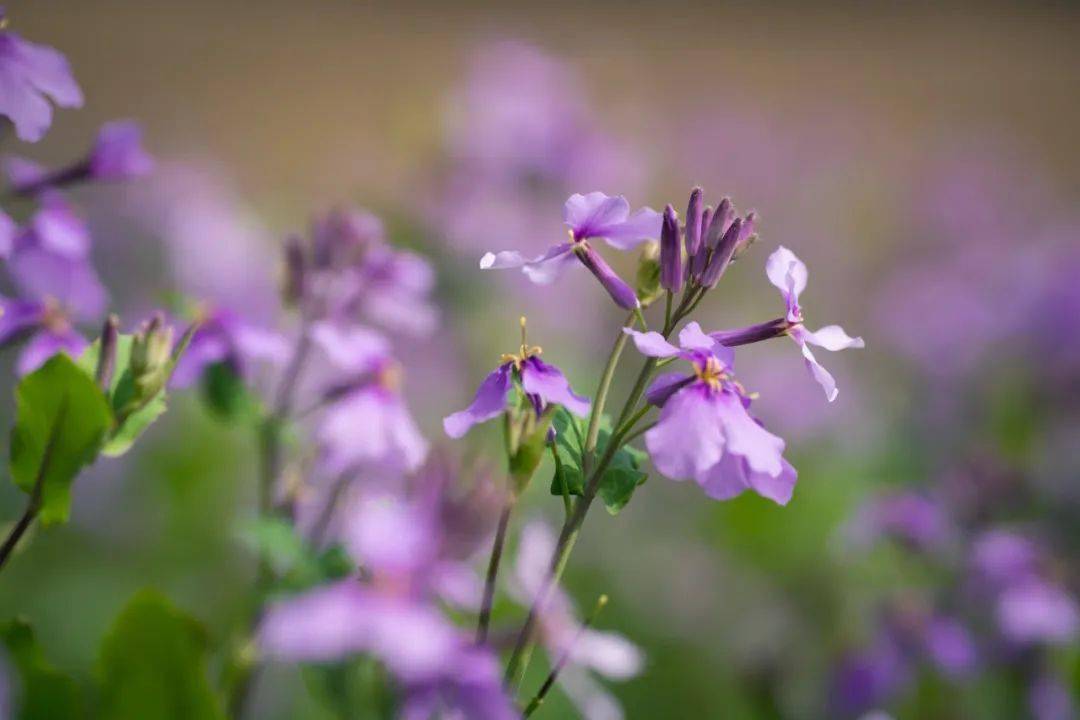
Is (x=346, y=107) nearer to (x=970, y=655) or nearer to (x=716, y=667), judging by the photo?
(x=716, y=667)

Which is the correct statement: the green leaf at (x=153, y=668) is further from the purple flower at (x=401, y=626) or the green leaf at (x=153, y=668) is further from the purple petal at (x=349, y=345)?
the purple petal at (x=349, y=345)

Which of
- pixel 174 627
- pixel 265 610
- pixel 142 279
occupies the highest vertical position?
pixel 174 627

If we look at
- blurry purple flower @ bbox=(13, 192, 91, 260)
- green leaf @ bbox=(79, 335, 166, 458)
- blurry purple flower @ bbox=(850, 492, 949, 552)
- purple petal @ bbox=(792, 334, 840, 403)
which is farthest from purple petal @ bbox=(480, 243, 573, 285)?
blurry purple flower @ bbox=(850, 492, 949, 552)

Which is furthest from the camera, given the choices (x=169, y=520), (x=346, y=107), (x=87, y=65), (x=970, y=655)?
(x=346, y=107)

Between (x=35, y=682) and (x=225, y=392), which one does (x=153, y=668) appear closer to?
(x=35, y=682)

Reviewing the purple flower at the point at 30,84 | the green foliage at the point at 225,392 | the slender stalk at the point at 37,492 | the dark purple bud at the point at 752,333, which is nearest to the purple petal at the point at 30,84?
the purple flower at the point at 30,84

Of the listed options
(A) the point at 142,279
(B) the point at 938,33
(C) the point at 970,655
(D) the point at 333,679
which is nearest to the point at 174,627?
(D) the point at 333,679

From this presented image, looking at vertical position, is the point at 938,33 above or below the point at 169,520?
above

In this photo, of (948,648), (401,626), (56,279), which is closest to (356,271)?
(56,279)
